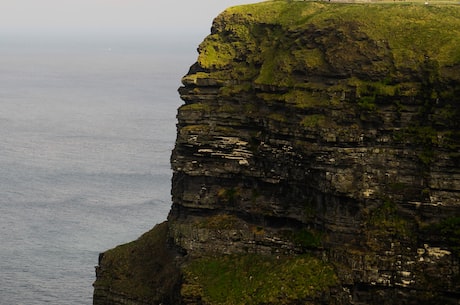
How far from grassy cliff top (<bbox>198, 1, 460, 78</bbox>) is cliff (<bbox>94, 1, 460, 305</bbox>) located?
126 millimetres

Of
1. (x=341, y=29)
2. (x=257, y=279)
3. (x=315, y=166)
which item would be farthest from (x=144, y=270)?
(x=341, y=29)

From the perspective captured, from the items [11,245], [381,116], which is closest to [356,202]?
[381,116]

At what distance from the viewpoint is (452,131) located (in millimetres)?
71125

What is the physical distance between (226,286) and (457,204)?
667 inches

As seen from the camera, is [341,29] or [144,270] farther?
[144,270]

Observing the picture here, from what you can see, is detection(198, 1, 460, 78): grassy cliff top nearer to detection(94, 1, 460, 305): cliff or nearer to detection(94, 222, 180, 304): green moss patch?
detection(94, 1, 460, 305): cliff

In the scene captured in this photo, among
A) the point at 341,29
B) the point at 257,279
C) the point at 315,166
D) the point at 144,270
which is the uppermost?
the point at 341,29

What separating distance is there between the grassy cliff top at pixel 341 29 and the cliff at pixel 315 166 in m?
0.13

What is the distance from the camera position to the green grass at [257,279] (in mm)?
72750

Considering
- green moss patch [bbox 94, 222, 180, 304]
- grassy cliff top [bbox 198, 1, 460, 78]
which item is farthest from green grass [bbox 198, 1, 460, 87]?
green moss patch [bbox 94, 222, 180, 304]

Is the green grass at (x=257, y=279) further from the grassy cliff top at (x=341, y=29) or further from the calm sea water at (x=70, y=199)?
the calm sea water at (x=70, y=199)

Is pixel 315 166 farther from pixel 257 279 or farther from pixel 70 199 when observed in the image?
pixel 70 199

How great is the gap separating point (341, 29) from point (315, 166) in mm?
10676

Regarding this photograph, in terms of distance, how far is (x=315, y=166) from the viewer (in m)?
74.5
